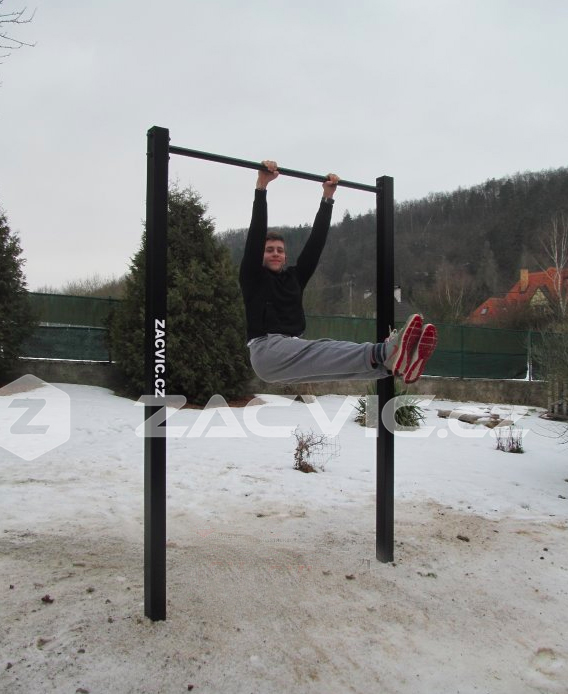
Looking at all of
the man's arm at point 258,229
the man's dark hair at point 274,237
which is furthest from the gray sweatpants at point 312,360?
the man's dark hair at point 274,237

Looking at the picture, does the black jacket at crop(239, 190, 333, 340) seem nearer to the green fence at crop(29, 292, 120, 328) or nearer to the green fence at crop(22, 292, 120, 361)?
the green fence at crop(22, 292, 120, 361)

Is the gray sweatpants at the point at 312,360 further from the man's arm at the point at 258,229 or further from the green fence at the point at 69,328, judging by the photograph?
the green fence at the point at 69,328

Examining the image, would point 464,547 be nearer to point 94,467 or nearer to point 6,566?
point 6,566

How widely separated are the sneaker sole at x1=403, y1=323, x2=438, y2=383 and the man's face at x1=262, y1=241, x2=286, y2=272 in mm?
891

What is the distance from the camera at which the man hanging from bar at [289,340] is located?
8.84 feet

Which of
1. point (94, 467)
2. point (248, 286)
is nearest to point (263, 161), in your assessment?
point (248, 286)

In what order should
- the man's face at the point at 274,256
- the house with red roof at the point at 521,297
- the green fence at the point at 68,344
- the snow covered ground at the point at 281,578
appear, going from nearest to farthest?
the snow covered ground at the point at 281,578 → the man's face at the point at 274,256 → the green fence at the point at 68,344 → the house with red roof at the point at 521,297

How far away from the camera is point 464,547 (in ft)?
11.7

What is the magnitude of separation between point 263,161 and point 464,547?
2.54 m

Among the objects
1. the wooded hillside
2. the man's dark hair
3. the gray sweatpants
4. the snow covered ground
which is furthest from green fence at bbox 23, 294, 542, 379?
the wooded hillside

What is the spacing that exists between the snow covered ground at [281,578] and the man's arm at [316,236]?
160cm

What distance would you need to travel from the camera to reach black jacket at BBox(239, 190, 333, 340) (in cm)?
286

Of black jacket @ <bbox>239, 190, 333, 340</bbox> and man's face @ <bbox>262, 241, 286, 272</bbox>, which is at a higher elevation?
man's face @ <bbox>262, 241, 286, 272</bbox>

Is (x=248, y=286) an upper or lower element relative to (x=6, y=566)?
upper
